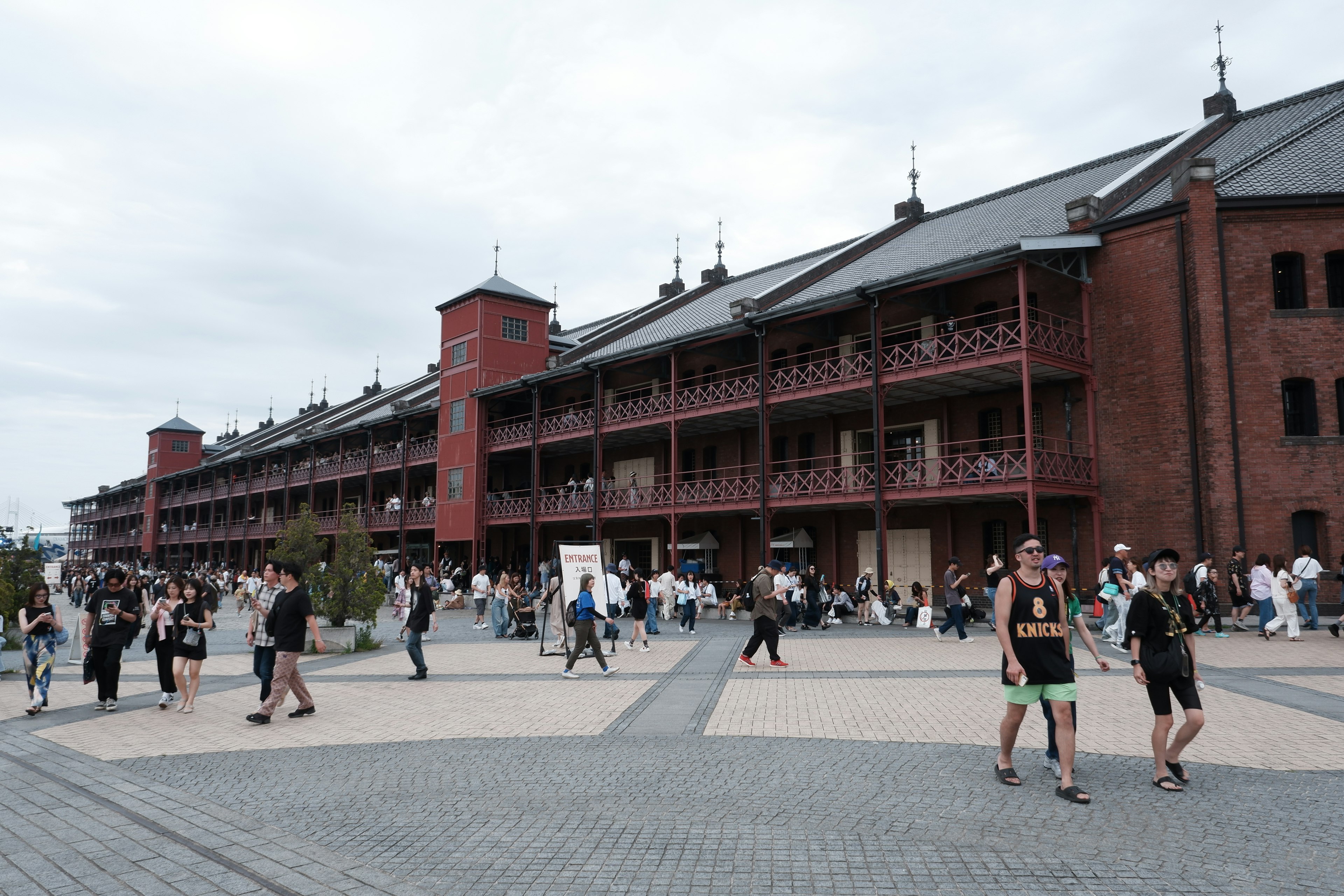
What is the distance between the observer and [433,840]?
16.8ft

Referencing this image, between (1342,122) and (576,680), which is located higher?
(1342,122)

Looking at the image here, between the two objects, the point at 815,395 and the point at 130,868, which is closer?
the point at 130,868

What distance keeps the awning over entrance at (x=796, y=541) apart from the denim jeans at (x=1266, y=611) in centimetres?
1306

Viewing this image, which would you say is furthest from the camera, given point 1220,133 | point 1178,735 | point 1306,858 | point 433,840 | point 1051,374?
point 1220,133

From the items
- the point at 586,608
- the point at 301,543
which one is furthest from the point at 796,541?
the point at 586,608

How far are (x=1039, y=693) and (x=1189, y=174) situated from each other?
1880 cm

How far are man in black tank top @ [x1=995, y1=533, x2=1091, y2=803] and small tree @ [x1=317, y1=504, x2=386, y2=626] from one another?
43.4ft

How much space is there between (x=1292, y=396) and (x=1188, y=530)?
4051 mm

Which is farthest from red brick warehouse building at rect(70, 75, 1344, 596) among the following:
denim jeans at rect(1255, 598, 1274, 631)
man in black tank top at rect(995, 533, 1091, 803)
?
man in black tank top at rect(995, 533, 1091, 803)

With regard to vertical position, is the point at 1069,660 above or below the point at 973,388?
below

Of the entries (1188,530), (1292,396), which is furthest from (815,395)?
(1292,396)

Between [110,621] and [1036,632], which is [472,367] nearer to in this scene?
[110,621]

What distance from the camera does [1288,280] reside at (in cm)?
2009

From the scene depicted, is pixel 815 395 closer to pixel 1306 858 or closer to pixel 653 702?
pixel 653 702
